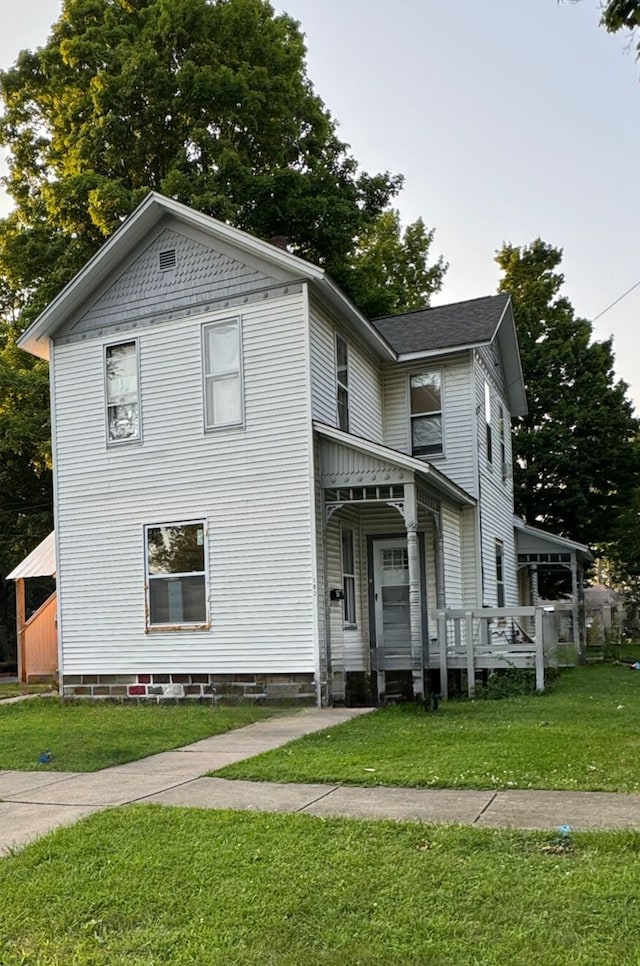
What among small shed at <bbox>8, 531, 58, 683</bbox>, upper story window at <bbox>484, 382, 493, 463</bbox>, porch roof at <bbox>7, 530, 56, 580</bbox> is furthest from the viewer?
small shed at <bbox>8, 531, 58, 683</bbox>

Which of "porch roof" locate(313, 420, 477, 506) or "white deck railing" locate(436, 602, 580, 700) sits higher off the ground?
"porch roof" locate(313, 420, 477, 506)

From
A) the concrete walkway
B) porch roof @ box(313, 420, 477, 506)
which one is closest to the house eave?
porch roof @ box(313, 420, 477, 506)

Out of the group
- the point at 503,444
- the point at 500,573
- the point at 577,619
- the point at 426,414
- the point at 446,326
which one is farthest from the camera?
the point at 577,619

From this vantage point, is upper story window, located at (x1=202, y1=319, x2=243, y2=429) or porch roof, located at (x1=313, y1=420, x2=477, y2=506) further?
upper story window, located at (x1=202, y1=319, x2=243, y2=429)

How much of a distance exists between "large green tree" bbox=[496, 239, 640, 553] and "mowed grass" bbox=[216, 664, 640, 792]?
17663mm

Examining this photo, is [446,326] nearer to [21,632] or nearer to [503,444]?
[503,444]

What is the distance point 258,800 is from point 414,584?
586cm

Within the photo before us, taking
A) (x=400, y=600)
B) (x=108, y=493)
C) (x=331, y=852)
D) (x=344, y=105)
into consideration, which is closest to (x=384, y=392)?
(x=400, y=600)

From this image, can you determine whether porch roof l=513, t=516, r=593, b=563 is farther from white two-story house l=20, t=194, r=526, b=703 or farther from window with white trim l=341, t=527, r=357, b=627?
window with white trim l=341, t=527, r=357, b=627

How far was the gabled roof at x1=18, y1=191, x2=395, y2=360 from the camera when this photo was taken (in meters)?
11.9

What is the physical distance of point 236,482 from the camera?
40.4 ft

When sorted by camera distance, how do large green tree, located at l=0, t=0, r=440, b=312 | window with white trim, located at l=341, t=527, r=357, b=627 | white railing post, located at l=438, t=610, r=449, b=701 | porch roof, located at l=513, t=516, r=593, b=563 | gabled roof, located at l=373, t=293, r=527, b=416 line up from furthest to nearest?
large green tree, located at l=0, t=0, r=440, b=312
porch roof, located at l=513, t=516, r=593, b=563
gabled roof, located at l=373, t=293, r=527, b=416
window with white trim, located at l=341, t=527, r=357, b=627
white railing post, located at l=438, t=610, r=449, b=701

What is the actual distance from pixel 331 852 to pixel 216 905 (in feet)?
2.73

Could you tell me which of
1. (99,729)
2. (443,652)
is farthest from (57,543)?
(443,652)
